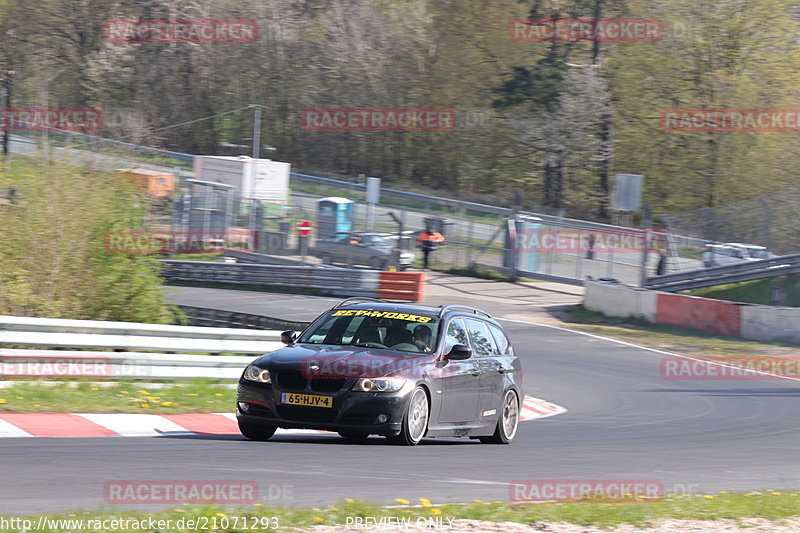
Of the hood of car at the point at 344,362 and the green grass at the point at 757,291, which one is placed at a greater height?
the green grass at the point at 757,291

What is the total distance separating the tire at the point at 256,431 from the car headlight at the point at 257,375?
0.42 meters

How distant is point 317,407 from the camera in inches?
372

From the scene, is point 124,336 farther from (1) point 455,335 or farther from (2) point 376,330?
(1) point 455,335

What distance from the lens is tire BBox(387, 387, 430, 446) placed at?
31.7ft

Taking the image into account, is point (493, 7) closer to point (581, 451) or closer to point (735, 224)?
point (735, 224)

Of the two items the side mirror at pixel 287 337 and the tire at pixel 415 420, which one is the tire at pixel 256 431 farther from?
the tire at pixel 415 420

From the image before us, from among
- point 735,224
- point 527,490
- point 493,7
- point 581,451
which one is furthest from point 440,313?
point 493,7

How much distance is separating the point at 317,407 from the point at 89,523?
3977 millimetres

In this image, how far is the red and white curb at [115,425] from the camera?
31.7 feet

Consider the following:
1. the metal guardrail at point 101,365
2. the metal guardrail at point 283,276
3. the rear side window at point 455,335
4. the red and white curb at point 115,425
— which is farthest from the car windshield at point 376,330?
the metal guardrail at point 283,276

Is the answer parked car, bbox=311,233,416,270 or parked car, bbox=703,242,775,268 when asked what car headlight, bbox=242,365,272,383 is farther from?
parked car, bbox=311,233,416,270

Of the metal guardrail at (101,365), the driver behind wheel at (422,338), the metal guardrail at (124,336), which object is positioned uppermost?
the driver behind wheel at (422,338)

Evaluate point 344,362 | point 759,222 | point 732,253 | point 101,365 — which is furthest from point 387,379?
point 732,253

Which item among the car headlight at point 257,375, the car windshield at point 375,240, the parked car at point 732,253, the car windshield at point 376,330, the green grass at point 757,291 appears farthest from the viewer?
the car windshield at point 375,240
